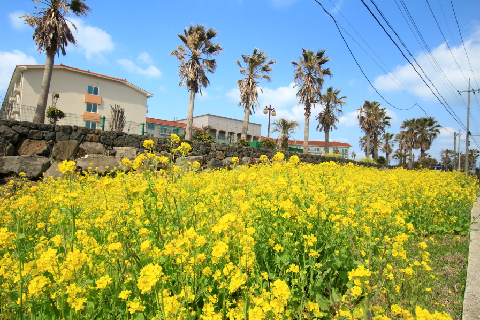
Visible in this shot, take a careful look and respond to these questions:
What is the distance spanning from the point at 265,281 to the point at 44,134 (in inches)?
308

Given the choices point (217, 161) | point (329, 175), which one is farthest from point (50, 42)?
point (329, 175)

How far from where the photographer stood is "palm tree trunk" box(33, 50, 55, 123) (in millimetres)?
14055

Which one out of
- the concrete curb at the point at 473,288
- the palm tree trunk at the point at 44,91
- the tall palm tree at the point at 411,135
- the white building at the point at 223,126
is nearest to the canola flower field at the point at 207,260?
the concrete curb at the point at 473,288

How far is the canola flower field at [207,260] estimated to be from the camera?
63.1 inches

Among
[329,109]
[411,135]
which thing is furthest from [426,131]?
[329,109]

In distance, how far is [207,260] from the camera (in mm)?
2176

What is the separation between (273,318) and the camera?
5.38 ft

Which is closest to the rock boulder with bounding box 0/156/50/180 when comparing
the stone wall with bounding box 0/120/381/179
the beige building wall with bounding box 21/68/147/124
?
the stone wall with bounding box 0/120/381/179

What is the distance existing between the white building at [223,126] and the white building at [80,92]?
11.4m

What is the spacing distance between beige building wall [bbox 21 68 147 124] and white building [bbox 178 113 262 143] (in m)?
11.1

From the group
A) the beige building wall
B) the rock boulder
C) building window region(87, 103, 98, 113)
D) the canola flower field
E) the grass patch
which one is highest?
the beige building wall

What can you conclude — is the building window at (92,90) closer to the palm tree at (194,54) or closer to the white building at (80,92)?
the white building at (80,92)

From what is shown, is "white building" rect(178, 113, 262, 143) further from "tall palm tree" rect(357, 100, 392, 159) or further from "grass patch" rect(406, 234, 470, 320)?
"grass patch" rect(406, 234, 470, 320)

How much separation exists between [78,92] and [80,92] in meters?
0.18
